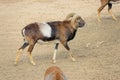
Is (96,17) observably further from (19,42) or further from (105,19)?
(19,42)

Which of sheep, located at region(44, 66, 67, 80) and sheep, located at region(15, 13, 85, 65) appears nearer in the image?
sheep, located at region(44, 66, 67, 80)

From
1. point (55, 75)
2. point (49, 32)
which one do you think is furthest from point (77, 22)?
point (55, 75)

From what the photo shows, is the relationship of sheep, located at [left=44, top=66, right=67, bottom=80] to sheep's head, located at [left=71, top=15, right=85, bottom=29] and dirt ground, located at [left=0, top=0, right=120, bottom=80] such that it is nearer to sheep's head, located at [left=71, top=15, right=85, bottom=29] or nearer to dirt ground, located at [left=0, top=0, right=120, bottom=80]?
dirt ground, located at [left=0, top=0, right=120, bottom=80]

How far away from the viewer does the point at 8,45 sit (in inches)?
588

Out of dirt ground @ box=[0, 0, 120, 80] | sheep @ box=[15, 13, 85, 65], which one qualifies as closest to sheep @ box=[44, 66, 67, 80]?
dirt ground @ box=[0, 0, 120, 80]

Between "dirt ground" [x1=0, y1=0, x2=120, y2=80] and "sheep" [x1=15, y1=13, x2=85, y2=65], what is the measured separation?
0.54 metres

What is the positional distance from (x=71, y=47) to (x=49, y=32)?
7.12 ft

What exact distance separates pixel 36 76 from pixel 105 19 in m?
8.11

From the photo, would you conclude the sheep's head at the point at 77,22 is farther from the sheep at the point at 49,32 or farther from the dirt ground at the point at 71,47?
the dirt ground at the point at 71,47

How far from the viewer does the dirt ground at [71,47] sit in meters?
11.4

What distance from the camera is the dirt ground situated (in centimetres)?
1141

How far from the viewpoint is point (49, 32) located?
1244cm

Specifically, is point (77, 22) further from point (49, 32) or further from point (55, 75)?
point (55, 75)

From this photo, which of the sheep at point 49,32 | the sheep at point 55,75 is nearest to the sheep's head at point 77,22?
the sheep at point 49,32
